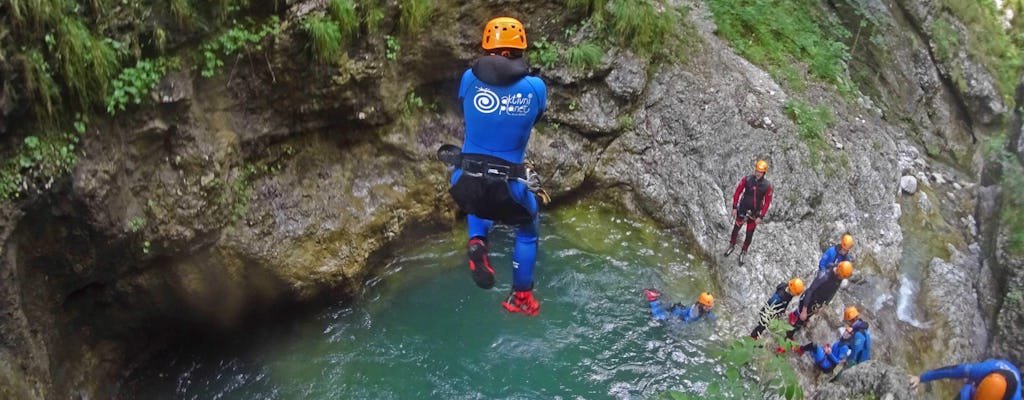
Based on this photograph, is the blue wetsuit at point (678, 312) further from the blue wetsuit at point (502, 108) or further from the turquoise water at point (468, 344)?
the blue wetsuit at point (502, 108)

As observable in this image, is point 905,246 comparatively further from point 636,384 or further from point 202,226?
point 202,226

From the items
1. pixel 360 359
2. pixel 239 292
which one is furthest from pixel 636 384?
pixel 239 292

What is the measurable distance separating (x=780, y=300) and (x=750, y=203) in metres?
1.13

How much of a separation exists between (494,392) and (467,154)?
243cm

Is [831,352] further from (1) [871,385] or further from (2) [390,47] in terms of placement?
(2) [390,47]

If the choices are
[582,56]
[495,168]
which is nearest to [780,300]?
[582,56]

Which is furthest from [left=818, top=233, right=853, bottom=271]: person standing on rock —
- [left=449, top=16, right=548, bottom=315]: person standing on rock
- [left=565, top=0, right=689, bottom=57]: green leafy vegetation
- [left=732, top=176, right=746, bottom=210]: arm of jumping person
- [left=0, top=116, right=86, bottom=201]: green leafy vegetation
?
[left=0, top=116, right=86, bottom=201]: green leafy vegetation

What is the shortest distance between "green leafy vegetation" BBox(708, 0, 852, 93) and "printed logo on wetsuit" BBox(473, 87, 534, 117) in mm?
6158

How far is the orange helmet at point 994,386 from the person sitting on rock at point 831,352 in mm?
1153

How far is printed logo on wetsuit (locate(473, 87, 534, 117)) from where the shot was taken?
15.1 feet

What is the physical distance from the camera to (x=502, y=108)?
4617 millimetres

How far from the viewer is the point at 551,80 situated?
816cm

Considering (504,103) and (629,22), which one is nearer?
(504,103)

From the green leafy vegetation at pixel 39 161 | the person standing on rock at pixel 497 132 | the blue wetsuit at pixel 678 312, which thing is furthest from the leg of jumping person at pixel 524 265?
the green leafy vegetation at pixel 39 161
